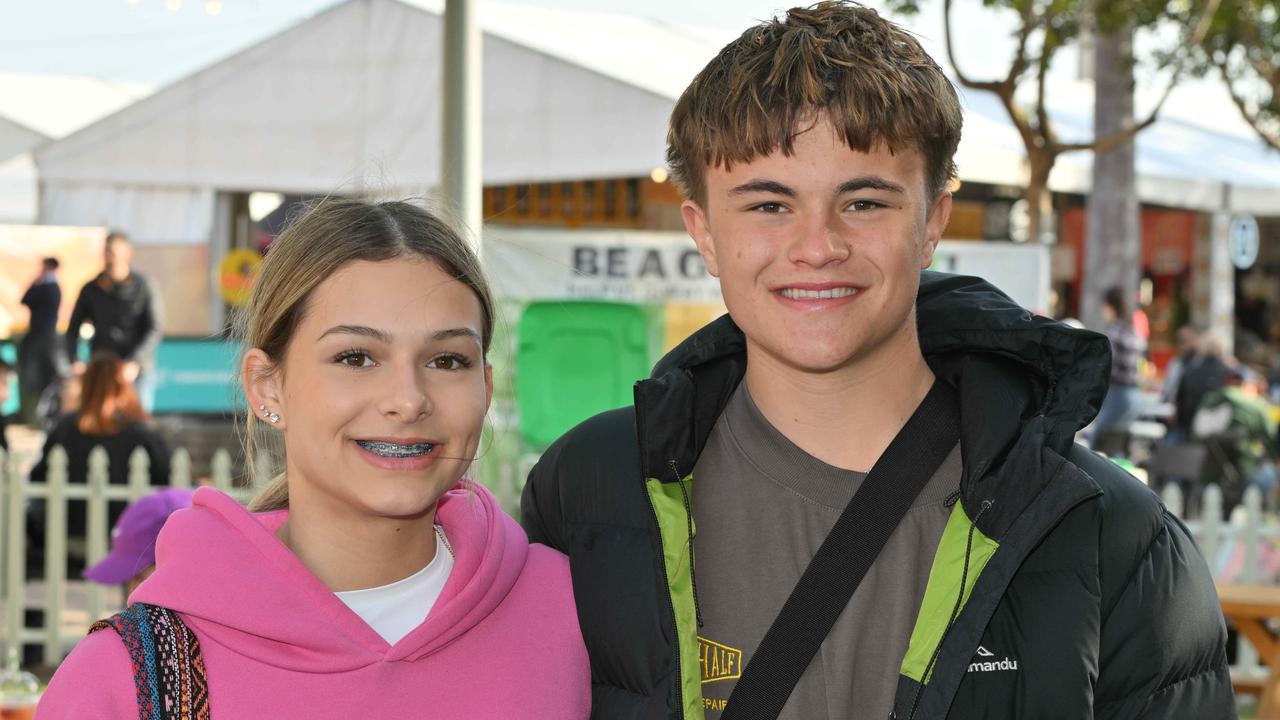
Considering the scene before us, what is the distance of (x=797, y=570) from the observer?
2107mm

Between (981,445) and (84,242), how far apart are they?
61.4 feet

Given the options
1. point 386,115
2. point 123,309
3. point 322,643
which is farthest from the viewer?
point 123,309

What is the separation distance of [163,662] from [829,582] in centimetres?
90

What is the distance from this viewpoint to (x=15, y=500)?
7383 mm

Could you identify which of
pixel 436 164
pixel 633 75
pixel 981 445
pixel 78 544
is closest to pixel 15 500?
pixel 78 544

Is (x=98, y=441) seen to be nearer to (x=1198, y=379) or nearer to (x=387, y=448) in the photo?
(x=387, y=448)

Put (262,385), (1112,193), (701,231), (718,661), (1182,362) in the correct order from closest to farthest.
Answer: (718,661) → (262,385) → (701,231) → (1182,362) → (1112,193)

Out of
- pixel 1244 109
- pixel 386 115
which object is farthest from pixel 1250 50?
pixel 386 115

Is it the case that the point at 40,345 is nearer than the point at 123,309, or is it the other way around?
the point at 123,309

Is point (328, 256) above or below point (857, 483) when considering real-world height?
above

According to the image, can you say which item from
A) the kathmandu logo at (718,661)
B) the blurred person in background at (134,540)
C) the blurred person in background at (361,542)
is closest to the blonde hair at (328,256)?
the blurred person in background at (361,542)

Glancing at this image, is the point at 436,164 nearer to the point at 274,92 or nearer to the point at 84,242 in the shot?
the point at 274,92

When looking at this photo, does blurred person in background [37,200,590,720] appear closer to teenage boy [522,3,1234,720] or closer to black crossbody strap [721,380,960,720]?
teenage boy [522,3,1234,720]

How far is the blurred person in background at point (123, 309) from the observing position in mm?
10938
